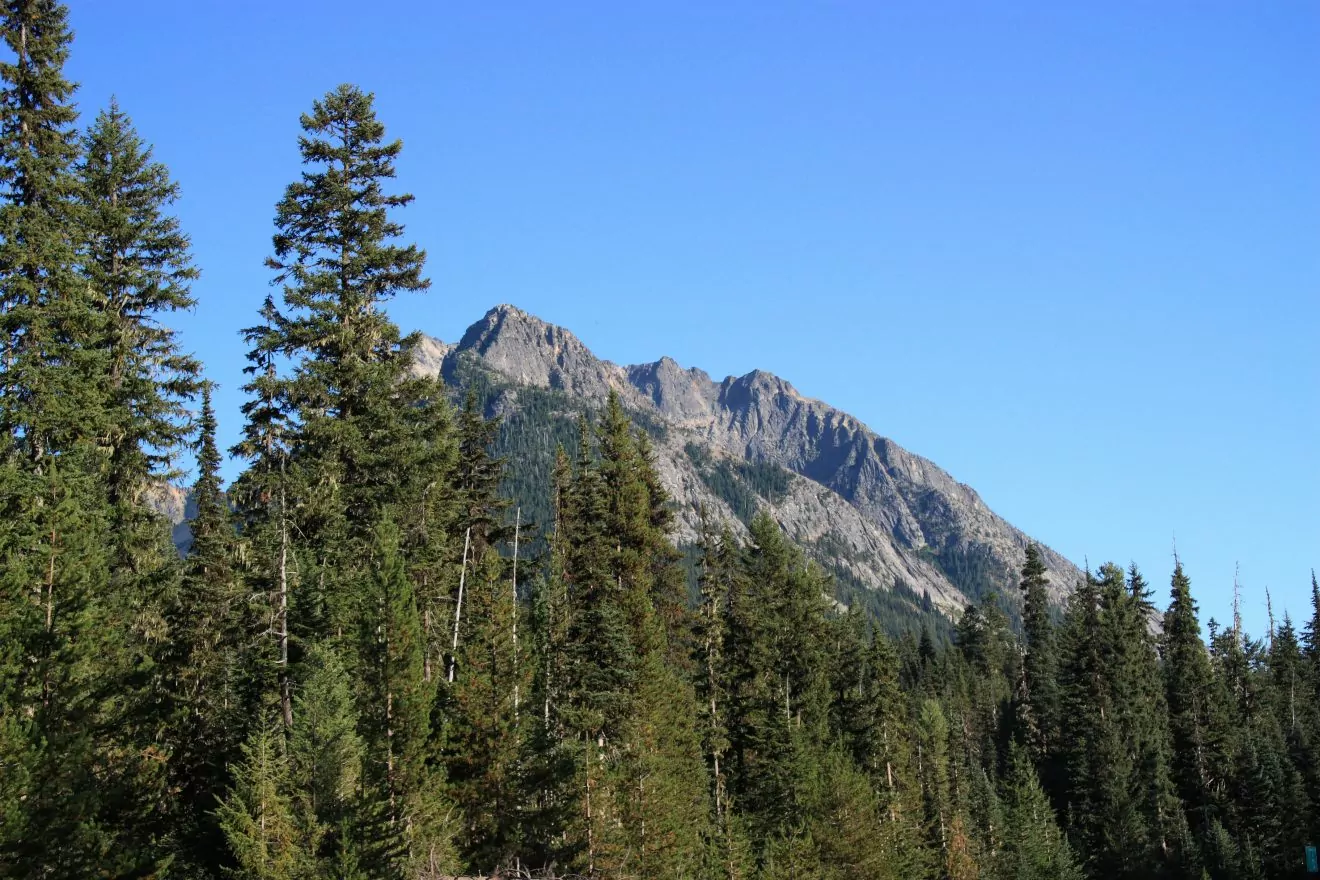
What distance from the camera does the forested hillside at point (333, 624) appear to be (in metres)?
25.2

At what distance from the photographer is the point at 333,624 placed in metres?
31.3

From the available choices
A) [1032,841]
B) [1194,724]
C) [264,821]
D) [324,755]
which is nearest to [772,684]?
[1032,841]

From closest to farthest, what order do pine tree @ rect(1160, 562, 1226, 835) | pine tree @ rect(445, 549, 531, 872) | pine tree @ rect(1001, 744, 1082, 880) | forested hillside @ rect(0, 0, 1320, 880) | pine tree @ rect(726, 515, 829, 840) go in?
forested hillside @ rect(0, 0, 1320, 880)
pine tree @ rect(445, 549, 531, 872)
pine tree @ rect(726, 515, 829, 840)
pine tree @ rect(1001, 744, 1082, 880)
pine tree @ rect(1160, 562, 1226, 835)

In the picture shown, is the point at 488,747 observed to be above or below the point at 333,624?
below

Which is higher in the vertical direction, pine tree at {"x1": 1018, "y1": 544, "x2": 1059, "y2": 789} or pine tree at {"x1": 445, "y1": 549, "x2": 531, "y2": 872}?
pine tree at {"x1": 1018, "y1": 544, "x2": 1059, "y2": 789}

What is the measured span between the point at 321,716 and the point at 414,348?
13384 mm

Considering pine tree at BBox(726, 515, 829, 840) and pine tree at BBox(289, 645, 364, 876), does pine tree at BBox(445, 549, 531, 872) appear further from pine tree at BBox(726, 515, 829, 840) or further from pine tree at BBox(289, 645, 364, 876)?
pine tree at BBox(726, 515, 829, 840)

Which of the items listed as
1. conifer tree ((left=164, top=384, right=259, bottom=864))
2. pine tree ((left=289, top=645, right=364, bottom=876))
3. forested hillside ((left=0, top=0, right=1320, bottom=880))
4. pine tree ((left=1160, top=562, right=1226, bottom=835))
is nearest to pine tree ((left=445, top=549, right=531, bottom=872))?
forested hillside ((left=0, top=0, right=1320, bottom=880))

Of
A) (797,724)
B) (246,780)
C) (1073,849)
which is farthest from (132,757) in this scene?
(1073,849)

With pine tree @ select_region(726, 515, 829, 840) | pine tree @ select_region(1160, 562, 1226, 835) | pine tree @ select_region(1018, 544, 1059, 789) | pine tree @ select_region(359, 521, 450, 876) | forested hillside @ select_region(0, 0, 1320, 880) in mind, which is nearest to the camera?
forested hillside @ select_region(0, 0, 1320, 880)

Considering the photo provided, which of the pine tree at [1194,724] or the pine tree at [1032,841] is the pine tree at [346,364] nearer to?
the pine tree at [1032,841]

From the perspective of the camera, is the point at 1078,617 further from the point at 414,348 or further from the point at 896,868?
the point at 414,348

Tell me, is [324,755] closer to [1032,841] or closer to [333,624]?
[333,624]

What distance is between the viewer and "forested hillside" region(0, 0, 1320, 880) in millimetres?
25203
